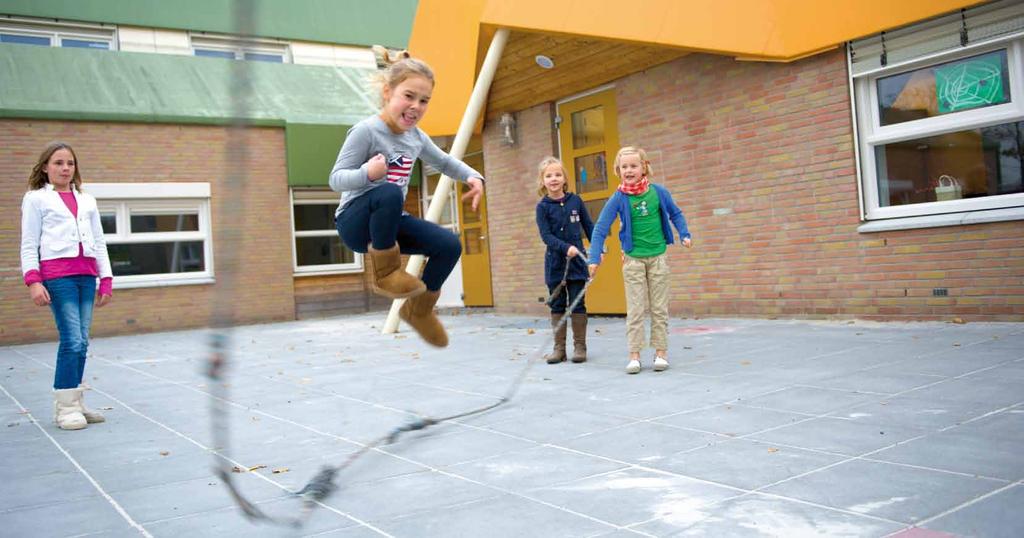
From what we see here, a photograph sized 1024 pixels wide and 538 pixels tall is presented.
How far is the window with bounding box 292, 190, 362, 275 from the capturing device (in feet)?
55.0

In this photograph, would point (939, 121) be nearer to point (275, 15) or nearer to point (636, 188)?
point (636, 188)

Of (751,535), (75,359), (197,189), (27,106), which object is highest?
(27,106)

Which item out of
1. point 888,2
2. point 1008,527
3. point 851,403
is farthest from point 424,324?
point 888,2

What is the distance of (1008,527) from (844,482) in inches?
25.8

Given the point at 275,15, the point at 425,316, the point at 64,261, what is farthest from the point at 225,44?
the point at 425,316

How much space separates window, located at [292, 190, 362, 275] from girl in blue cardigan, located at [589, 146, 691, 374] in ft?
36.6

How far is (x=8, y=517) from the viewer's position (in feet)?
10.8

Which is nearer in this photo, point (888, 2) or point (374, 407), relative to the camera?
point (374, 407)

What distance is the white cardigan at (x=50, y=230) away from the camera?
5262 millimetres

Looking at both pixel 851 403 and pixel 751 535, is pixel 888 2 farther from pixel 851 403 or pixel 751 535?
pixel 751 535

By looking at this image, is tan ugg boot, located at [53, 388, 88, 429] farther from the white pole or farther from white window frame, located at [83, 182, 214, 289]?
white window frame, located at [83, 182, 214, 289]

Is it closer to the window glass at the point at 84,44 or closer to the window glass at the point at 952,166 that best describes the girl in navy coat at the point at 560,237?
the window glass at the point at 952,166

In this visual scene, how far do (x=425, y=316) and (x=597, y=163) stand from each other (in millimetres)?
7825

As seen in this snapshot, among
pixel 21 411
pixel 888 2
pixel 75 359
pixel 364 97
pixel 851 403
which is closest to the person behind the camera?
pixel 851 403
